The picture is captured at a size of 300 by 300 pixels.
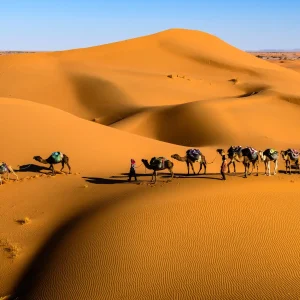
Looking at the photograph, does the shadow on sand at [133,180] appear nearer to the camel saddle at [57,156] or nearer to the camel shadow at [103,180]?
the camel shadow at [103,180]

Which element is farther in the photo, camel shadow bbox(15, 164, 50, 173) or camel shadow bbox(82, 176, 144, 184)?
camel shadow bbox(15, 164, 50, 173)

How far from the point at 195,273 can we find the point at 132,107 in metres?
30.0

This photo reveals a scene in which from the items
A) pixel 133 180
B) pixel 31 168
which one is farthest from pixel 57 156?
pixel 133 180

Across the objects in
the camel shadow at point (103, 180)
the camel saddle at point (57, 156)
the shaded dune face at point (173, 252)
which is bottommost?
the shaded dune face at point (173, 252)

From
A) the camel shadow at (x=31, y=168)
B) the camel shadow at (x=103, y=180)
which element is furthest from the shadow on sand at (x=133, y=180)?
the camel shadow at (x=31, y=168)

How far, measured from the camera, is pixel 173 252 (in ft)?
30.0

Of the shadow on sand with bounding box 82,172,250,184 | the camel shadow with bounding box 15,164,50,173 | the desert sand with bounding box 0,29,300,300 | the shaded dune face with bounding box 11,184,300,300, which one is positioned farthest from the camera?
the camel shadow with bounding box 15,164,50,173

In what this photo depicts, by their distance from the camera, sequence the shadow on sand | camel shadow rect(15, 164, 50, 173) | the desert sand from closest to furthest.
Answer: the desert sand
the shadow on sand
camel shadow rect(15, 164, 50, 173)

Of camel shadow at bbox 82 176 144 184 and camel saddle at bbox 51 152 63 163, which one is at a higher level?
camel saddle at bbox 51 152 63 163

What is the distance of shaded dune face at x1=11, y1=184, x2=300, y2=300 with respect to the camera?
7.95m

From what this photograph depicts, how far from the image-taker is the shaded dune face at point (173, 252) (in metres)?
7.95

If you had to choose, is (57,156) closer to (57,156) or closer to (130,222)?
(57,156)

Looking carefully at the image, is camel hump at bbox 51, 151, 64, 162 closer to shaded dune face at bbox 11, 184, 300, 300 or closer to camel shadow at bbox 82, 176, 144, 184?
camel shadow at bbox 82, 176, 144, 184

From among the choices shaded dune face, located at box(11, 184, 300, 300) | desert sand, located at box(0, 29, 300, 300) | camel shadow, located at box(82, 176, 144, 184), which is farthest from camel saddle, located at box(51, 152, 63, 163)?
shaded dune face, located at box(11, 184, 300, 300)
